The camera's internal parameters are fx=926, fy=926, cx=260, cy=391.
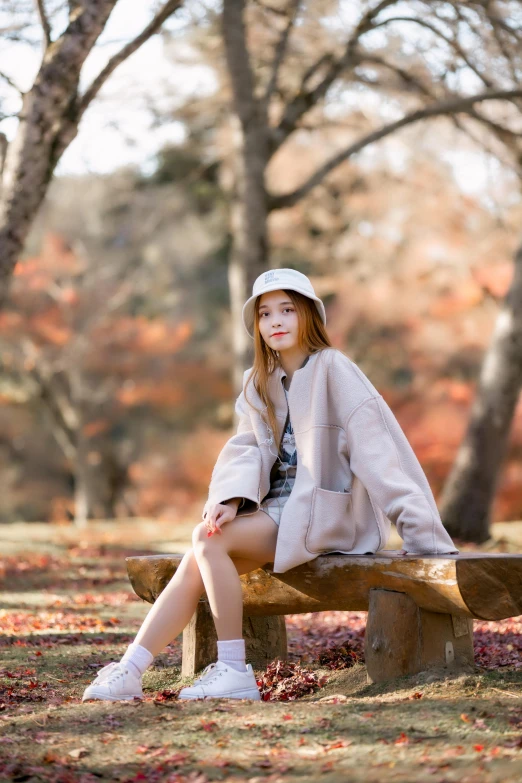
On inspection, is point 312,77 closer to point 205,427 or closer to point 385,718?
point 385,718

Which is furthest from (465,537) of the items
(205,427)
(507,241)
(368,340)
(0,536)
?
(205,427)

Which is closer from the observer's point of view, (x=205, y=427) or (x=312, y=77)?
(x=312, y=77)

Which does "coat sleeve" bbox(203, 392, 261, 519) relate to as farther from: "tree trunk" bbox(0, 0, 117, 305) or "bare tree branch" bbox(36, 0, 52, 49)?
Answer: "bare tree branch" bbox(36, 0, 52, 49)

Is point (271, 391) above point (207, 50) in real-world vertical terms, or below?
below

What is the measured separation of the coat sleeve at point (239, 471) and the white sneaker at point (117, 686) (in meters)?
0.61

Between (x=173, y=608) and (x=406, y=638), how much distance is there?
818 millimetres

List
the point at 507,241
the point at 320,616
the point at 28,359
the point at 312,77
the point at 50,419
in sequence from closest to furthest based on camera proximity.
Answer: the point at 320,616
the point at 312,77
the point at 507,241
the point at 28,359
the point at 50,419

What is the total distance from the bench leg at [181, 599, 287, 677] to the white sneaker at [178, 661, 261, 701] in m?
0.41

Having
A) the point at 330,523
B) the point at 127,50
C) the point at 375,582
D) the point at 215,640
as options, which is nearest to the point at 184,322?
the point at 127,50

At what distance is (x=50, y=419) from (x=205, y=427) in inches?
136

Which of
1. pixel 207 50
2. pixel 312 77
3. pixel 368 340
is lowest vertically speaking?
pixel 368 340

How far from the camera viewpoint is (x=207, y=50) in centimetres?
1003

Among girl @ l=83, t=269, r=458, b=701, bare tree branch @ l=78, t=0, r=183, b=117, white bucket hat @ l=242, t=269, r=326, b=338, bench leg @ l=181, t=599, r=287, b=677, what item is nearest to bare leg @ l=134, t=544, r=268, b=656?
girl @ l=83, t=269, r=458, b=701

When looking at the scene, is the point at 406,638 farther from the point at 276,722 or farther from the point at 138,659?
the point at 138,659
